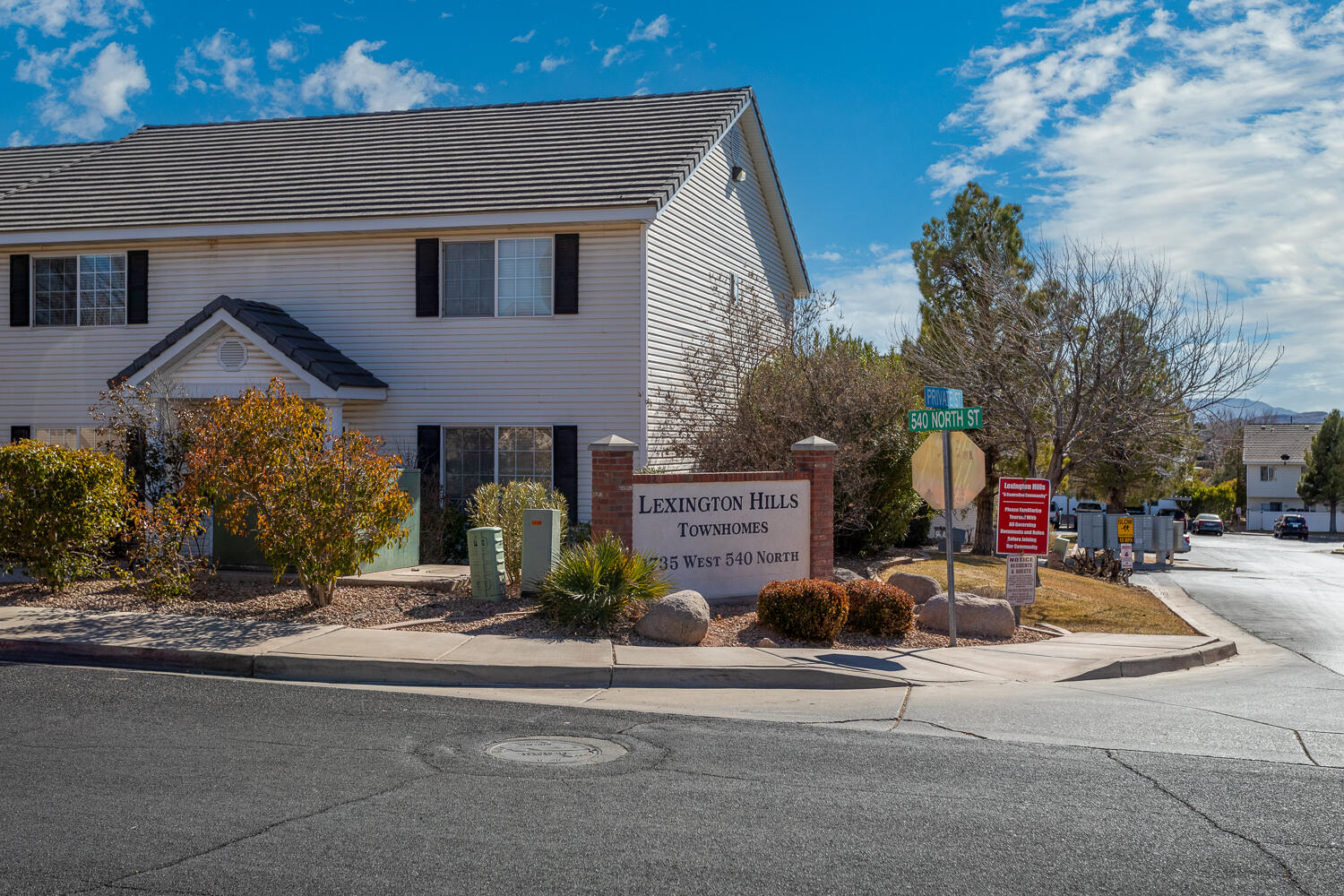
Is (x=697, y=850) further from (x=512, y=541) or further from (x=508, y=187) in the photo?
(x=508, y=187)

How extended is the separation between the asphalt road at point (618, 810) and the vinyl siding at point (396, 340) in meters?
10.3

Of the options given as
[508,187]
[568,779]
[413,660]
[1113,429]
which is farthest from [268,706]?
[1113,429]

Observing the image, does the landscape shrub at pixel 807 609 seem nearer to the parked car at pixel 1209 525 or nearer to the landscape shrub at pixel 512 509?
the landscape shrub at pixel 512 509

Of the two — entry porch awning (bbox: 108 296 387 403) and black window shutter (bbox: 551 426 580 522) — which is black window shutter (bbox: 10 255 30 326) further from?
black window shutter (bbox: 551 426 580 522)

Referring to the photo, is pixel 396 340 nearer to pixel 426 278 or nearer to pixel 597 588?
pixel 426 278

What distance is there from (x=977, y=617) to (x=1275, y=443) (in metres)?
78.9

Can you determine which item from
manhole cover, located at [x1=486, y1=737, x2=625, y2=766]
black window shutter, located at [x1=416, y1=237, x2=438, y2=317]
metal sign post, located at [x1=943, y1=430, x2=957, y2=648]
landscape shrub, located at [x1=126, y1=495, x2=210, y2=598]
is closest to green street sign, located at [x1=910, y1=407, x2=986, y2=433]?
metal sign post, located at [x1=943, y1=430, x2=957, y2=648]

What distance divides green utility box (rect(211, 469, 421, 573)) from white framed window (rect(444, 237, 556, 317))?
14.1 feet

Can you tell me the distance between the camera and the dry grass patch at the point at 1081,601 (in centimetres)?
1439

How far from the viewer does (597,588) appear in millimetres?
10859

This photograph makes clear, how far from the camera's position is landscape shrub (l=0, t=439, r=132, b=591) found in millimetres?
12047

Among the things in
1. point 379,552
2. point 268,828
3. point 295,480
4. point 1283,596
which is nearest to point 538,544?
point 295,480

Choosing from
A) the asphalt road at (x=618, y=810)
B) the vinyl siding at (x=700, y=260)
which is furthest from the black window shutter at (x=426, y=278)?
the asphalt road at (x=618, y=810)

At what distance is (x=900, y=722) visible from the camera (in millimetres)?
7859
